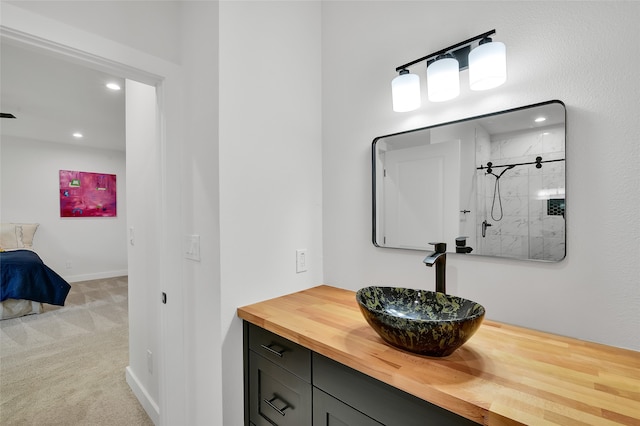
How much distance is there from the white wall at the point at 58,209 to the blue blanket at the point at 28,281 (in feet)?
3.99

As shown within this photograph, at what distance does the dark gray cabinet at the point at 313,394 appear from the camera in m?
0.79

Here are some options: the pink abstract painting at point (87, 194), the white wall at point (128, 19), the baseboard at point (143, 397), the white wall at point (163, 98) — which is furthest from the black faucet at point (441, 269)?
the pink abstract painting at point (87, 194)

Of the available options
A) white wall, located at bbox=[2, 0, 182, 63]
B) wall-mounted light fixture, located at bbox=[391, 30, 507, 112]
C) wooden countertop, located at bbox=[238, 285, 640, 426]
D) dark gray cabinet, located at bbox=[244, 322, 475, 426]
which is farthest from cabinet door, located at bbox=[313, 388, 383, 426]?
white wall, located at bbox=[2, 0, 182, 63]

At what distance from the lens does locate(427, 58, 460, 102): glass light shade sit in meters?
1.19

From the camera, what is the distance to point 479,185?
1.20m

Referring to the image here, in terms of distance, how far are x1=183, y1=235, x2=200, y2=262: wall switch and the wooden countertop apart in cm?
52

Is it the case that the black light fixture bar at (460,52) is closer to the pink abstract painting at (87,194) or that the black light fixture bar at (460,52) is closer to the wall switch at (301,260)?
the wall switch at (301,260)

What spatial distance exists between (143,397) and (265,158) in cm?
193

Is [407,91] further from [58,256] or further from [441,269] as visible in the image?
[58,256]

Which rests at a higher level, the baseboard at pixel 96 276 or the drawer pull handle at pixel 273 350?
the drawer pull handle at pixel 273 350

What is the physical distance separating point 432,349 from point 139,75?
171 centimetres

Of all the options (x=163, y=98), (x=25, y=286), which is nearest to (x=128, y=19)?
(x=163, y=98)

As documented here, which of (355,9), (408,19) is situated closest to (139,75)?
(355,9)

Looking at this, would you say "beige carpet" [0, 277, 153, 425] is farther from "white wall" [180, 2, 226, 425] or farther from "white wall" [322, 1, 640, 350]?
"white wall" [322, 1, 640, 350]
